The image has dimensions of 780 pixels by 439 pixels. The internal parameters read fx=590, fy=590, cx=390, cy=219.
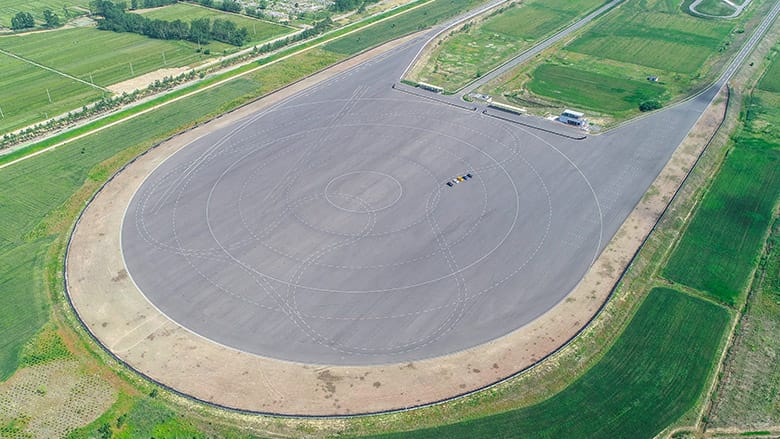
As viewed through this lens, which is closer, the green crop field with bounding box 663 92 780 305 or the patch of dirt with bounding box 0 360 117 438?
the patch of dirt with bounding box 0 360 117 438

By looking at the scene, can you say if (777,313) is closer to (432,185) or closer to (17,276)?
(432,185)

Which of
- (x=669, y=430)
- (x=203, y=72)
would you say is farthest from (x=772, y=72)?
(x=203, y=72)

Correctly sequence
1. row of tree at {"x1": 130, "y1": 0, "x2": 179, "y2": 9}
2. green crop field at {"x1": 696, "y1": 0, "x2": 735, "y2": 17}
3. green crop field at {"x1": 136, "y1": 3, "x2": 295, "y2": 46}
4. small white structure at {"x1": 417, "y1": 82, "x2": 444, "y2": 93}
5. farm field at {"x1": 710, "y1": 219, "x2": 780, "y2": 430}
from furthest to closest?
row of tree at {"x1": 130, "y1": 0, "x2": 179, "y2": 9}
green crop field at {"x1": 696, "y1": 0, "x2": 735, "y2": 17}
green crop field at {"x1": 136, "y1": 3, "x2": 295, "y2": 46}
small white structure at {"x1": 417, "y1": 82, "x2": 444, "y2": 93}
farm field at {"x1": 710, "y1": 219, "x2": 780, "y2": 430}

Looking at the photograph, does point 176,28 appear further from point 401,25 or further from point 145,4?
point 401,25

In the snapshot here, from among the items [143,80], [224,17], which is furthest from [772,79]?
[224,17]

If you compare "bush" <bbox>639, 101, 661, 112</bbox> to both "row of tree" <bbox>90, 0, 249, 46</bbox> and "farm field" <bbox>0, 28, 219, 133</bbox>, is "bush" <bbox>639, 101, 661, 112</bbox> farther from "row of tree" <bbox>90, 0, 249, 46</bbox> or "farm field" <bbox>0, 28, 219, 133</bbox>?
"farm field" <bbox>0, 28, 219, 133</bbox>

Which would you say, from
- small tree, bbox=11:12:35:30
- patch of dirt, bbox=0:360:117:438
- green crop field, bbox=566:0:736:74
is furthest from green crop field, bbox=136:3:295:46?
patch of dirt, bbox=0:360:117:438

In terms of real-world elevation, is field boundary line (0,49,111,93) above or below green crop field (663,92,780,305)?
below
